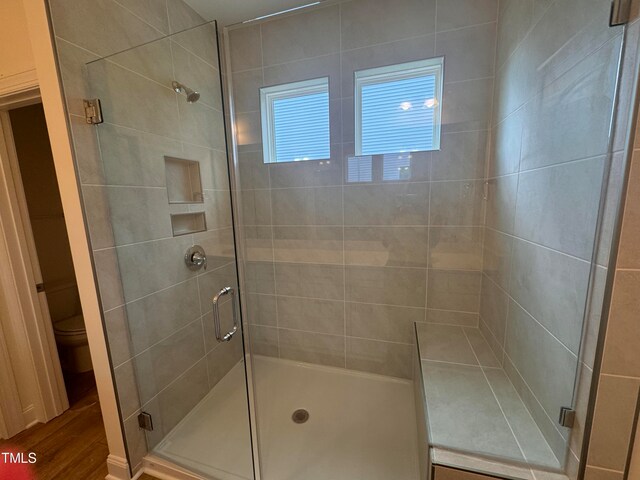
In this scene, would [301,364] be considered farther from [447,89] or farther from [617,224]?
[447,89]

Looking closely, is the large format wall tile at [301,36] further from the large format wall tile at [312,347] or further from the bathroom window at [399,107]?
the large format wall tile at [312,347]

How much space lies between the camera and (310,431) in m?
1.54

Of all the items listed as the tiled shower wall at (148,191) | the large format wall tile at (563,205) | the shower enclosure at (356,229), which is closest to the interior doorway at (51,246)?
the tiled shower wall at (148,191)

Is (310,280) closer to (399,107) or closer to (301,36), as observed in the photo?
(399,107)

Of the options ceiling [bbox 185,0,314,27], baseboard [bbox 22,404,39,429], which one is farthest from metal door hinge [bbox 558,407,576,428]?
baseboard [bbox 22,404,39,429]

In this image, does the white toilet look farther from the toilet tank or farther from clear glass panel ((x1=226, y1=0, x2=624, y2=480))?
clear glass panel ((x1=226, y1=0, x2=624, y2=480))

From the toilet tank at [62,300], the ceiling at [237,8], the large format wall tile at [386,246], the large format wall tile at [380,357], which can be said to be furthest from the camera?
the toilet tank at [62,300]

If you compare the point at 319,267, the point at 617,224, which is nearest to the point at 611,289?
the point at 617,224

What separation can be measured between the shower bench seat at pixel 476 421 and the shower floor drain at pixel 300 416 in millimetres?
816

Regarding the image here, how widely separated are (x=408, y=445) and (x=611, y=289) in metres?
1.29

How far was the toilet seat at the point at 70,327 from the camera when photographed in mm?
2025

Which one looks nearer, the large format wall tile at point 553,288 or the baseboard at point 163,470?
the large format wall tile at point 553,288

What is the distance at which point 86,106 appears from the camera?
112 centimetres

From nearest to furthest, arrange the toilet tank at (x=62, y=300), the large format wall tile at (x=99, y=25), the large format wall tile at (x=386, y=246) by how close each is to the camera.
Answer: the large format wall tile at (x=99, y=25)
the large format wall tile at (x=386, y=246)
the toilet tank at (x=62, y=300)
